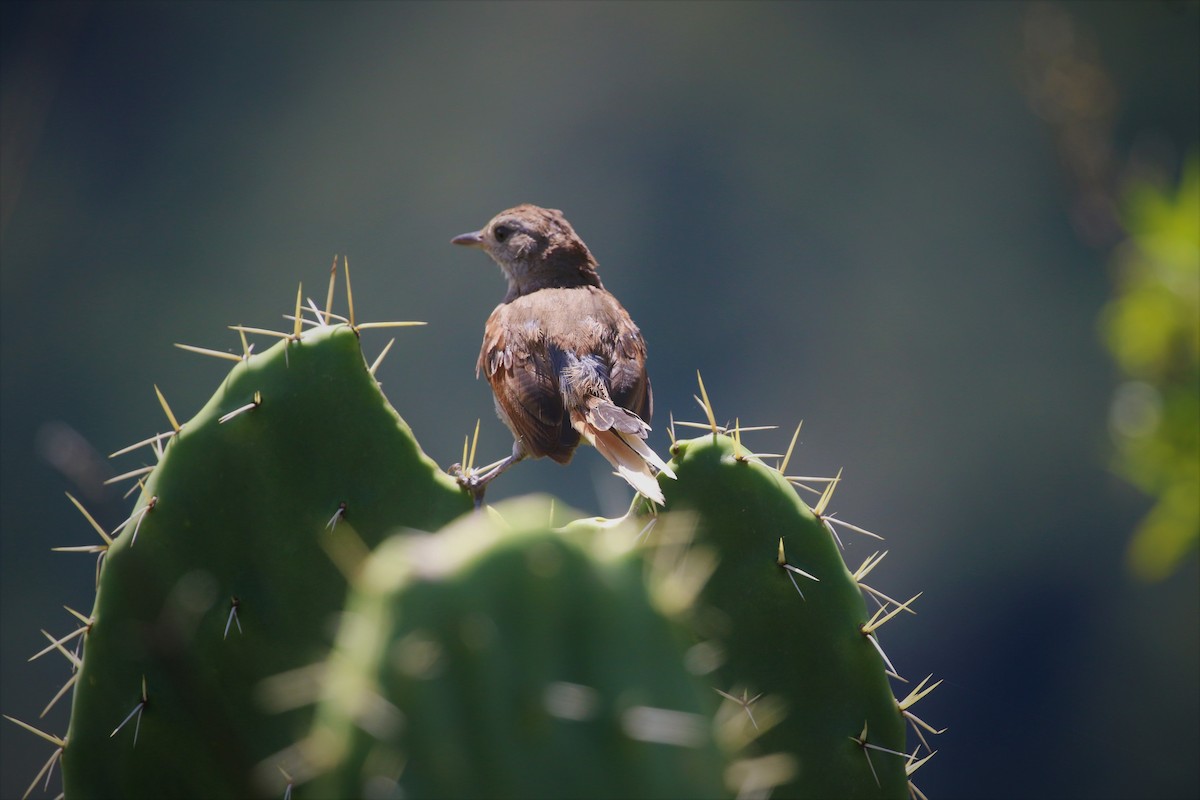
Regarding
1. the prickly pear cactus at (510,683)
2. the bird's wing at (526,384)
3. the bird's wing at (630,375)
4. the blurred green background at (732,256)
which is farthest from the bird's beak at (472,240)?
the blurred green background at (732,256)

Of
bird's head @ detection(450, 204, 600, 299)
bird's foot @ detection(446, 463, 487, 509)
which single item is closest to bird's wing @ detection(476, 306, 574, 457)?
bird's head @ detection(450, 204, 600, 299)

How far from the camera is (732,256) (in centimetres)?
895

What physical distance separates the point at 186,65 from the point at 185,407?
345cm

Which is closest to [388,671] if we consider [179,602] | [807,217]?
[179,602]

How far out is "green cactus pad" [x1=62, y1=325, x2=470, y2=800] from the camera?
1347 millimetres

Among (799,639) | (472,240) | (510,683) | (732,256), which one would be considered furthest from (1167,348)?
(732,256)

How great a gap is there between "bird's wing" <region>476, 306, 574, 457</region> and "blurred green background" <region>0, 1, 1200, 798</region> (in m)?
5.15

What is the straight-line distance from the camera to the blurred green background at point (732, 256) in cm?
834

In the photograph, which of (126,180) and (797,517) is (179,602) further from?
(126,180)

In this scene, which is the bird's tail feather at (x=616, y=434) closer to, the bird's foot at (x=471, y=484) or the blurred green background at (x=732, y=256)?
the bird's foot at (x=471, y=484)

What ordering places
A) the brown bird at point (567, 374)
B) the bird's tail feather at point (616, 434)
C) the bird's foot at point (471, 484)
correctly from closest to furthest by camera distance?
1. the bird's foot at point (471, 484)
2. the bird's tail feather at point (616, 434)
3. the brown bird at point (567, 374)

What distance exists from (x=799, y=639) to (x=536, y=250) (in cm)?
203

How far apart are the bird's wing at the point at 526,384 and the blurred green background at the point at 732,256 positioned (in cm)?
515

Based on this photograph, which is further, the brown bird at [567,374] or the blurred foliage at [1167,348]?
the brown bird at [567,374]
